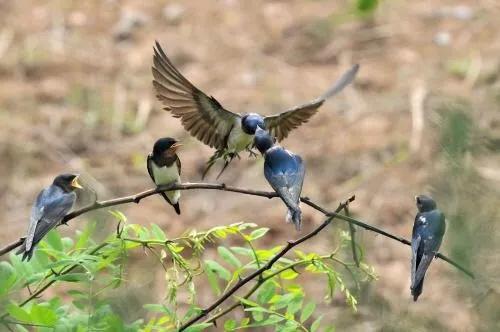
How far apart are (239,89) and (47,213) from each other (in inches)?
201

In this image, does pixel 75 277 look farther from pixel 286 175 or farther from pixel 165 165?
pixel 165 165

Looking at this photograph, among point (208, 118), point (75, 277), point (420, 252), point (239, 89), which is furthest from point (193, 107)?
point (239, 89)

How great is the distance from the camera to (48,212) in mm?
2375

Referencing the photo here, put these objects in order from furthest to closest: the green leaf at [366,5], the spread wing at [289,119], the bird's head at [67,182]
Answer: the spread wing at [289,119], the bird's head at [67,182], the green leaf at [366,5]

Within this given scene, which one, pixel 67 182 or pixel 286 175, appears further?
pixel 67 182

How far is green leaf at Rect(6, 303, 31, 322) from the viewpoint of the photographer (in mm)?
1846

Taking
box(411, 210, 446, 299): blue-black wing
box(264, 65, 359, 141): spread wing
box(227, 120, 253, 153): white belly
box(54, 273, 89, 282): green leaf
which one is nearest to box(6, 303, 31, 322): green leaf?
box(54, 273, 89, 282): green leaf

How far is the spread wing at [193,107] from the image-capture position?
244 cm

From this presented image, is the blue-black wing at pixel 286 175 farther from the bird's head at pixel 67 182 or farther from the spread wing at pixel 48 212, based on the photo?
the bird's head at pixel 67 182

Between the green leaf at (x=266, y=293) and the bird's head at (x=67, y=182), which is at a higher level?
the bird's head at (x=67, y=182)

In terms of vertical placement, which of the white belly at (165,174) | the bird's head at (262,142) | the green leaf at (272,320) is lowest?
the green leaf at (272,320)

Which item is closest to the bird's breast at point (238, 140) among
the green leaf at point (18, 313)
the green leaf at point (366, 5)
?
the green leaf at point (18, 313)

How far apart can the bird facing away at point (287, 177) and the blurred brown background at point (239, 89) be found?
2.29 meters

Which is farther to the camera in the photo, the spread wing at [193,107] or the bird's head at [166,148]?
the bird's head at [166,148]
